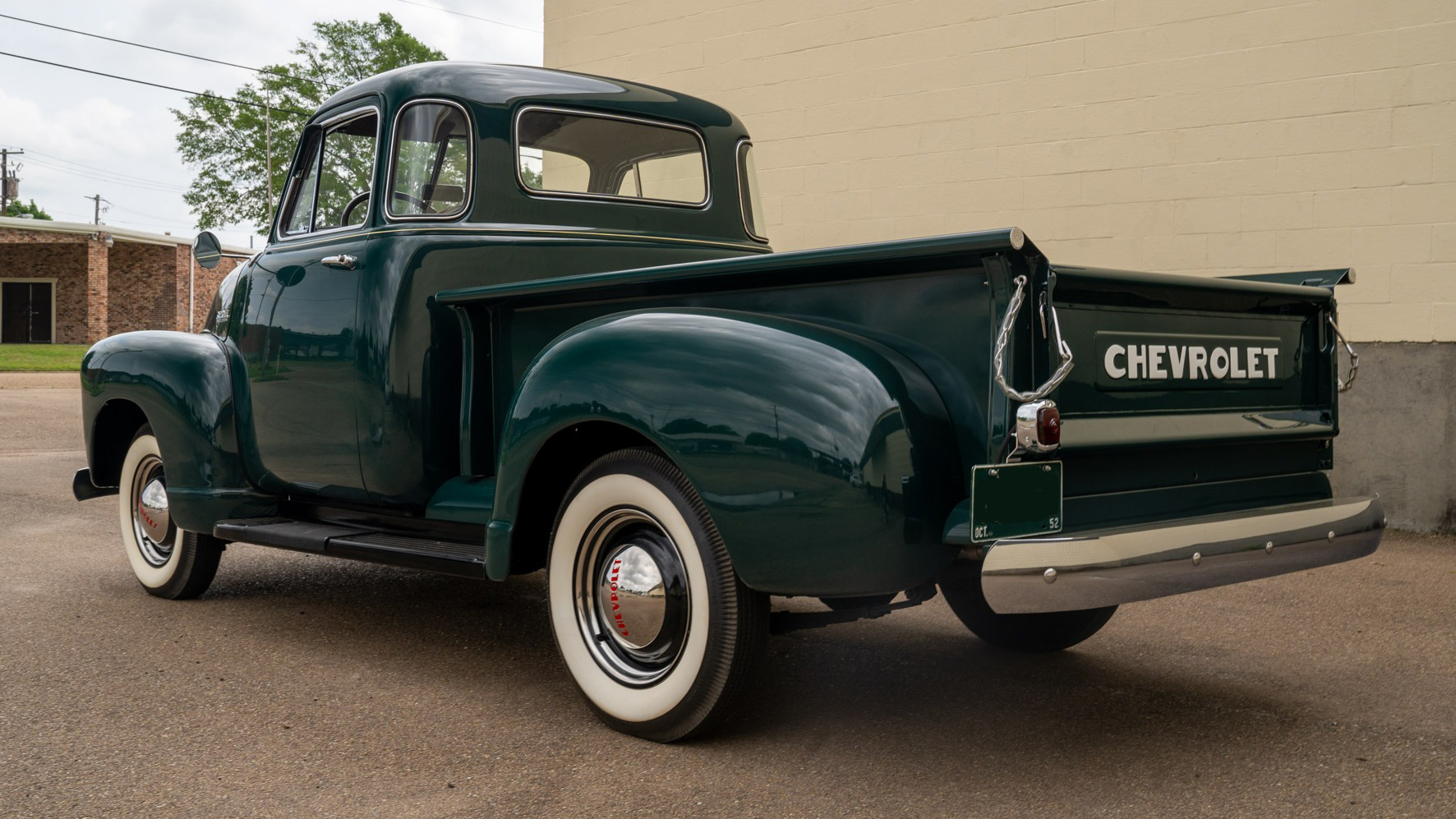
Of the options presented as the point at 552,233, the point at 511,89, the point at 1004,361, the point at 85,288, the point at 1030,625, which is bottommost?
the point at 1030,625

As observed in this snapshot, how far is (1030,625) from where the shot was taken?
4.20 meters

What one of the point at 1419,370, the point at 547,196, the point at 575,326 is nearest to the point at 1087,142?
the point at 1419,370

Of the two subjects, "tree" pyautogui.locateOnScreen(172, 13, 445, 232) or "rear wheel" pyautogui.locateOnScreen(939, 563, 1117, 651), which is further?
"tree" pyautogui.locateOnScreen(172, 13, 445, 232)

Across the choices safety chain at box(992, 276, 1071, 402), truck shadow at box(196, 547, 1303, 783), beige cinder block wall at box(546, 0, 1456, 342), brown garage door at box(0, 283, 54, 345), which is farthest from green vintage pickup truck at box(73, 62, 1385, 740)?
brown garage door at box(0, 283, 54, 345)

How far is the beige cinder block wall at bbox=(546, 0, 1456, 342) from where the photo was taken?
6.82 metres

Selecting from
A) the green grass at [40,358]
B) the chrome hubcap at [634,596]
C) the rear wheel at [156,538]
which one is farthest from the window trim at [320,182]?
the green grass at [40,358]

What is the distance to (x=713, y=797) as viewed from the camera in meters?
2.84

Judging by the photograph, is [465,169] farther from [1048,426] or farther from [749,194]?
[1048,426]

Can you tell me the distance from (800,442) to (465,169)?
2112mm

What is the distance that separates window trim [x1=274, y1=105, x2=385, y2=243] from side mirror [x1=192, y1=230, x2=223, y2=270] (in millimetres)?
344

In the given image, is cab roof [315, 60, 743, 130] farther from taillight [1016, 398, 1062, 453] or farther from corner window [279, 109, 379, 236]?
taillight [1016, 398, 1062, 453]

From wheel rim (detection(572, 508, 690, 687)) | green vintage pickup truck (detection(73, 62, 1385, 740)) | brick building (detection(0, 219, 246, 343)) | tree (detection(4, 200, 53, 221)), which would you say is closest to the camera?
green vintage pickup truck (detection(73, 62, 1385, 740))

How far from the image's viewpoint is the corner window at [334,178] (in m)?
4.62

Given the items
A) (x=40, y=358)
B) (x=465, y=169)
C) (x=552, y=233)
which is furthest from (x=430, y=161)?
(x=40, y=358)
